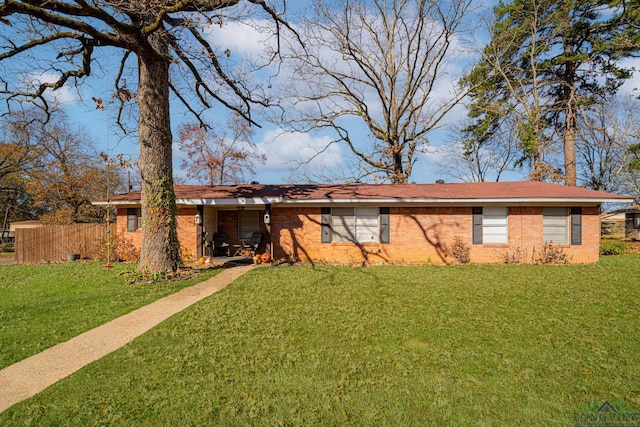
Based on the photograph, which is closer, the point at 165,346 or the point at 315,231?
the point at 165,346

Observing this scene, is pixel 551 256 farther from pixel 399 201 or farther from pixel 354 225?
pixel 354 225

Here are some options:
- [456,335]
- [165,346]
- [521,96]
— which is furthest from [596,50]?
[165,346]

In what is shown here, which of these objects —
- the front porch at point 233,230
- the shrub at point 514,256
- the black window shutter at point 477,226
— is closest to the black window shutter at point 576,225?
the shrub at point 514,256

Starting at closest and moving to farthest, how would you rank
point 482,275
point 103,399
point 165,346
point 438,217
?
point 103,399
point 165,346
point 482,275
point 438,217

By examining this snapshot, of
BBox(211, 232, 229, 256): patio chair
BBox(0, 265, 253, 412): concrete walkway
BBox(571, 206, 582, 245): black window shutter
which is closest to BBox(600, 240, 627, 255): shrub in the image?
BBox(571, 206, 582, 245): black window shutter

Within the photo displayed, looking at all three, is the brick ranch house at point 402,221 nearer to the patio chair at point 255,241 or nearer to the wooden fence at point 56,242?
the patio chair at point 255,241

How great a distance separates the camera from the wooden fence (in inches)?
597

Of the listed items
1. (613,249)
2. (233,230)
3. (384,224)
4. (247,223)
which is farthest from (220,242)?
(613,249)

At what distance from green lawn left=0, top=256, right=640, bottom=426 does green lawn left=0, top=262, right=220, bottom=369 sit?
1429 millimetres

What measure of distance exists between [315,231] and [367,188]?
3.18m

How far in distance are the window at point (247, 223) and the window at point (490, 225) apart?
8.58 metres

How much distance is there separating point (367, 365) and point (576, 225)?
12157mm

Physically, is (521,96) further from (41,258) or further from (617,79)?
(41,258)

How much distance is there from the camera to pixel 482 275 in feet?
33.3
